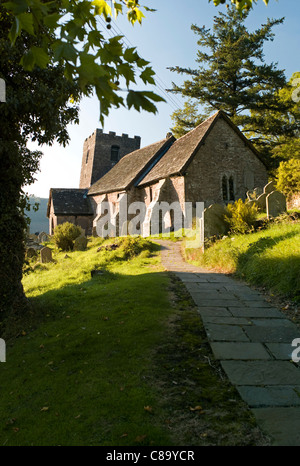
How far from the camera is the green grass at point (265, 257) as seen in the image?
6438 mm

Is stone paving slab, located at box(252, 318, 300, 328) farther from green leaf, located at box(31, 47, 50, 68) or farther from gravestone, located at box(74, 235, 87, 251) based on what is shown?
gravestone, located at box(74, 235, 87, 251)

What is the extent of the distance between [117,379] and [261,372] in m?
1.50

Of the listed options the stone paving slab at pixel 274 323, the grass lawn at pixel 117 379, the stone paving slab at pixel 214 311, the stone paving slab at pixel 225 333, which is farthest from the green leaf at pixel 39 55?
the stone paving slab at pixel 274 323

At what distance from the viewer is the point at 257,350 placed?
155 inches

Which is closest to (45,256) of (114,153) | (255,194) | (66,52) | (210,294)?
(255,194)

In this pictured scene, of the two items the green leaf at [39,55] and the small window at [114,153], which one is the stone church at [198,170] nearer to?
the small window at [114,153]

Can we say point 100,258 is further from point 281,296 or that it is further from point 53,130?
point 281,296

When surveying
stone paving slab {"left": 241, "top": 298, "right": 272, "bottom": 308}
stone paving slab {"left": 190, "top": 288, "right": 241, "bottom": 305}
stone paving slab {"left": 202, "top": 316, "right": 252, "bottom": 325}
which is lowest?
stone paving slab {"left": 202, "top": 316, "right": 252, "bottom": 325}

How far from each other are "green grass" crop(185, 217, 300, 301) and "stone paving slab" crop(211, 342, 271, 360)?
7.17 feet

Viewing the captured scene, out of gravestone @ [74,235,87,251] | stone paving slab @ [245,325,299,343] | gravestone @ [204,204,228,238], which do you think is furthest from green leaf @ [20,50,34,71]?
gravestone @ [74,235,87,251]

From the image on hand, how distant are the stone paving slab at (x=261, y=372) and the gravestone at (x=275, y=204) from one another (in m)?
8.02

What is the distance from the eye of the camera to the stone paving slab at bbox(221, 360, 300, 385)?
3195 mm
